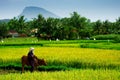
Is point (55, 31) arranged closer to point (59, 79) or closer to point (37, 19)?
point (37, 19)

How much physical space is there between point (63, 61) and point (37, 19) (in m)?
74.1

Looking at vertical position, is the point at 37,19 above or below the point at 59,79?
above

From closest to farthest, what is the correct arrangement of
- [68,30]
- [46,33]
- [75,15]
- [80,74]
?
[80,74] → [68,30] → [46,33] → [75,15]

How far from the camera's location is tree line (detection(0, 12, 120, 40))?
271ft

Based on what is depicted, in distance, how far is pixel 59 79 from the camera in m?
13.9

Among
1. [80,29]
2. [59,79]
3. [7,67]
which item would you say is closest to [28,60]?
[7,67]

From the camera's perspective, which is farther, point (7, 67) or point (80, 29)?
point (80, 29)

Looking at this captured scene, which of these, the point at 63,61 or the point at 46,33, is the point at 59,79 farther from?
the point at 46,33

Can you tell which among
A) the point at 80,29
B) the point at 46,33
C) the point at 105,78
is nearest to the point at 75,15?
the point at 80,29

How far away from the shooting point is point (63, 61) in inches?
802

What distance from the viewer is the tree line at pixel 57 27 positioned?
82.6 meters

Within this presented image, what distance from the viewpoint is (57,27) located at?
81.1 metres

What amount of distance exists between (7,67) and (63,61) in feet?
10.5

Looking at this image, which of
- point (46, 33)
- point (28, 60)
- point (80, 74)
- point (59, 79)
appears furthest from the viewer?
point (46, 33)
